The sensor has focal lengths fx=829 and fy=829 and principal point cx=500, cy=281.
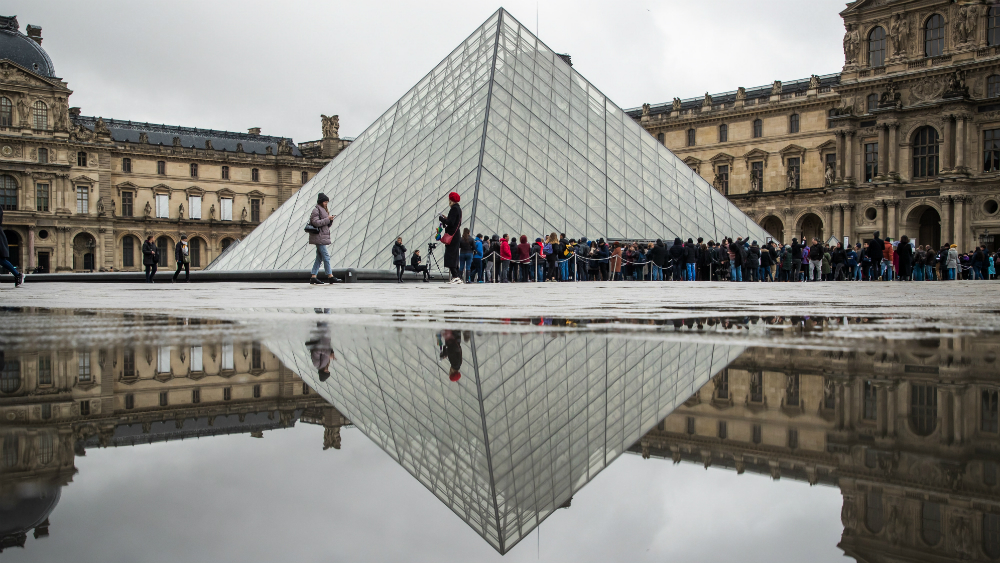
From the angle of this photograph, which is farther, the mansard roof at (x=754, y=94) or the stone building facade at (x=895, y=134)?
the mansard roof at (x=754, y=94)

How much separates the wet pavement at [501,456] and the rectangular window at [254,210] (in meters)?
60.1

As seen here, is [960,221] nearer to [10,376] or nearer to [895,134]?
[895,134]

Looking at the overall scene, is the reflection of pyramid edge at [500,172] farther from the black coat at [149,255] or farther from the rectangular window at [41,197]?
the rectangular window at [41,197]

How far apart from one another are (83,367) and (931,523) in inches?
85.5

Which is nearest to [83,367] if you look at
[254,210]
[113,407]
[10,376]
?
[10,376]

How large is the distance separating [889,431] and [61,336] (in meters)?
3.15

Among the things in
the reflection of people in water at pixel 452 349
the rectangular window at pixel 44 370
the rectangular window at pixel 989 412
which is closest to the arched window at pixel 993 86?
the reflection of people in water at pixel 452 349

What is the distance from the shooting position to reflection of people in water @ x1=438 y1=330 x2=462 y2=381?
2332 millimetres

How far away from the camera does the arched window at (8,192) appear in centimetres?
4953

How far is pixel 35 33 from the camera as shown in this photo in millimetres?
53375

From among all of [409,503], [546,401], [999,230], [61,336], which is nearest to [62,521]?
[409,503]

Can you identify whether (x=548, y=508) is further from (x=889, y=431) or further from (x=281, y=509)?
(x=889, y=431)

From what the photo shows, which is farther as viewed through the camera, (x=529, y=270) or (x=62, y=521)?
(x=529, y=270)

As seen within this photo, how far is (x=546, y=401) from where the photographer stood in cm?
187
